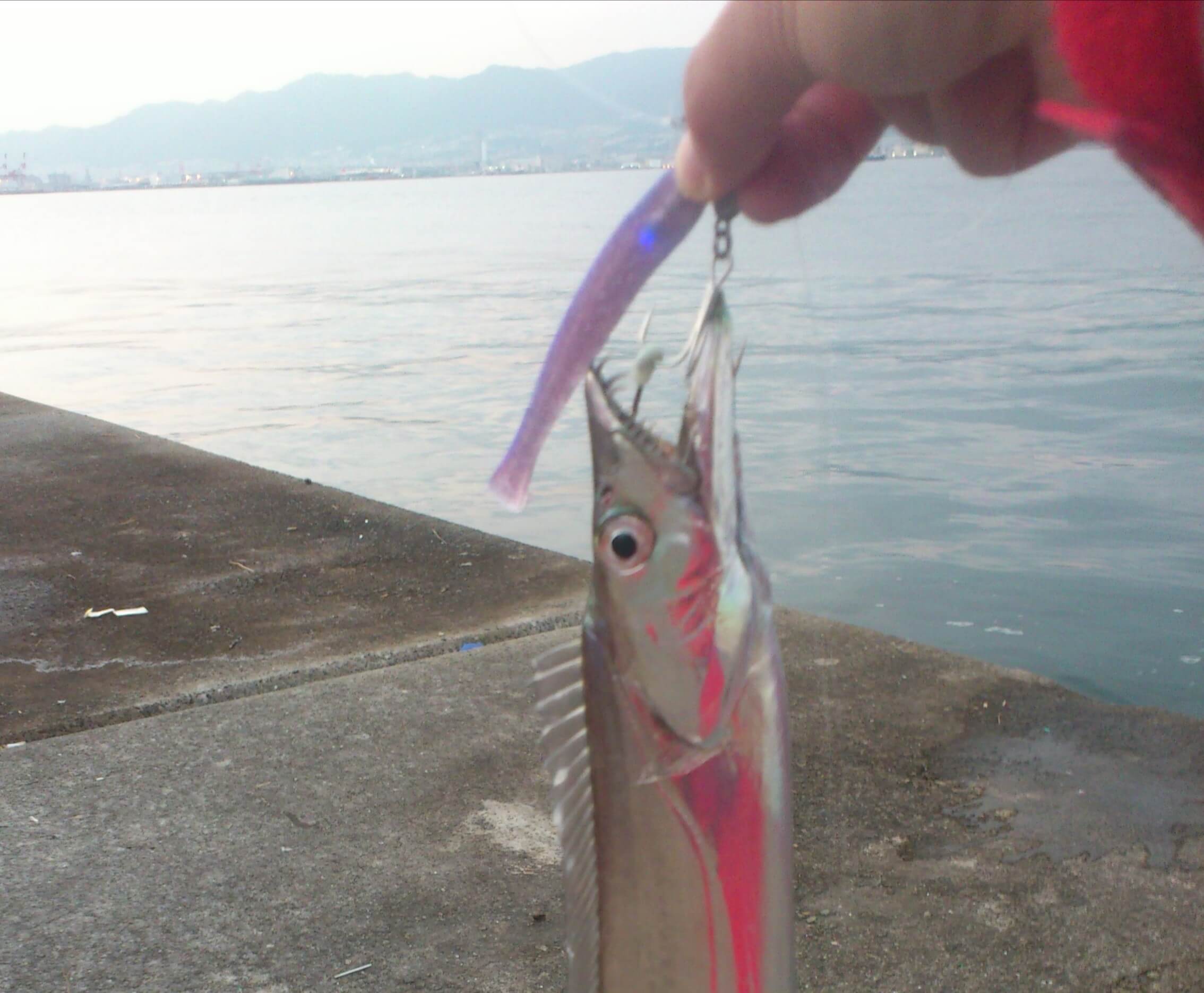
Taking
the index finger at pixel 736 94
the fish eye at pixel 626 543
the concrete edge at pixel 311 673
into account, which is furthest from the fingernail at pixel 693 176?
Result: the concrete edge at pixel 311 673

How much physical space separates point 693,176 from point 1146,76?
0.88 ft

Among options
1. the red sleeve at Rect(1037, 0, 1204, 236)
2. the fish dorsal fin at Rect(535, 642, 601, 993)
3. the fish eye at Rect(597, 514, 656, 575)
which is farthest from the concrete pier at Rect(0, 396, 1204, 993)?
the red sleeve at Rect(1037, 0, 1204, 236)

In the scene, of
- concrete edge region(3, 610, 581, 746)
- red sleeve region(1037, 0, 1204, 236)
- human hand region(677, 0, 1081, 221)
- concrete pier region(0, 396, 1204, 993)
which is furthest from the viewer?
concrete edge region(3, 610, 581, 746)

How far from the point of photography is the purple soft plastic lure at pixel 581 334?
2.12ft

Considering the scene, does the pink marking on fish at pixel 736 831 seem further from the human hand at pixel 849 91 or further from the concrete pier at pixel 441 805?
the concrete pier at pixel 441 805

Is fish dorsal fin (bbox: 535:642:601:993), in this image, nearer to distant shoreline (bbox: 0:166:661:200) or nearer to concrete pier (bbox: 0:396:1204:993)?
distant shoreline (bbox: 0:166:661:200)

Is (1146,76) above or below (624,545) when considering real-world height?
above

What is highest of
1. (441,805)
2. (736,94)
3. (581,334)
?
(736,94)

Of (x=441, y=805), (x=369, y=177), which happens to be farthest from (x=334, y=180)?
(x=441, y=805)

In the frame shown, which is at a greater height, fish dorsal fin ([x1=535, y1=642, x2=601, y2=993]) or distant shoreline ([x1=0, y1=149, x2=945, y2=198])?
distant shoreline ([x1=0, y1=149, x2=945, y2=198])

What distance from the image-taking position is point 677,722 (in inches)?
27.1

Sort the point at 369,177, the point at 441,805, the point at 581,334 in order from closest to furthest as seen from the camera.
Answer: the point at 581,334, the point at 369,177, the point at 441,805

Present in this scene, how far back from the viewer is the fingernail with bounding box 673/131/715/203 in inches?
27.6

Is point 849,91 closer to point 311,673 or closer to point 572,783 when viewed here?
point 572,783
